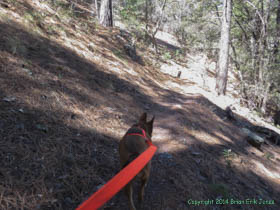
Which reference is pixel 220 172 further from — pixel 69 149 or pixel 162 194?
pixel 69 149

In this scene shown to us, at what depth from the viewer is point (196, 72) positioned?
61.6 ft

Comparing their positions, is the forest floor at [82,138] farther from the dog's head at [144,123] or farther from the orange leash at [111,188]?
the orange leash at [111,188]

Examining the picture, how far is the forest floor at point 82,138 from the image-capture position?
2092 millimetres

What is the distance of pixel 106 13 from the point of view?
38.3 feet

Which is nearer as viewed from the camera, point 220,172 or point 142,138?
point 142,138

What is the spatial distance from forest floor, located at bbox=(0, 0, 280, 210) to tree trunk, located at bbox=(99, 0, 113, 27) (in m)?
6.15

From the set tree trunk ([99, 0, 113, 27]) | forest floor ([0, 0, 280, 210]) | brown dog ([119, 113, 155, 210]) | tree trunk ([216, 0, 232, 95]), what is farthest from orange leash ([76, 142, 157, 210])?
tree trunk ([99, 0, 113, 27])

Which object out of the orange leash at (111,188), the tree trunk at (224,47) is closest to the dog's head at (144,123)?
the orange leash at (111,188)

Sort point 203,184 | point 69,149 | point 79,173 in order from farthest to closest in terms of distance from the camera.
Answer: point 203,184, point 69,149, point 79,173

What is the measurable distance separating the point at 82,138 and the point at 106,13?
1092cm

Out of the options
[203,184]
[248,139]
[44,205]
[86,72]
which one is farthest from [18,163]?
[248,139]

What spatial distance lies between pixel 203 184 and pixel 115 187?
198cm

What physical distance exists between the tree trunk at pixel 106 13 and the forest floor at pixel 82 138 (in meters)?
6.15

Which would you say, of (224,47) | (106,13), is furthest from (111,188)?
(106,13)
